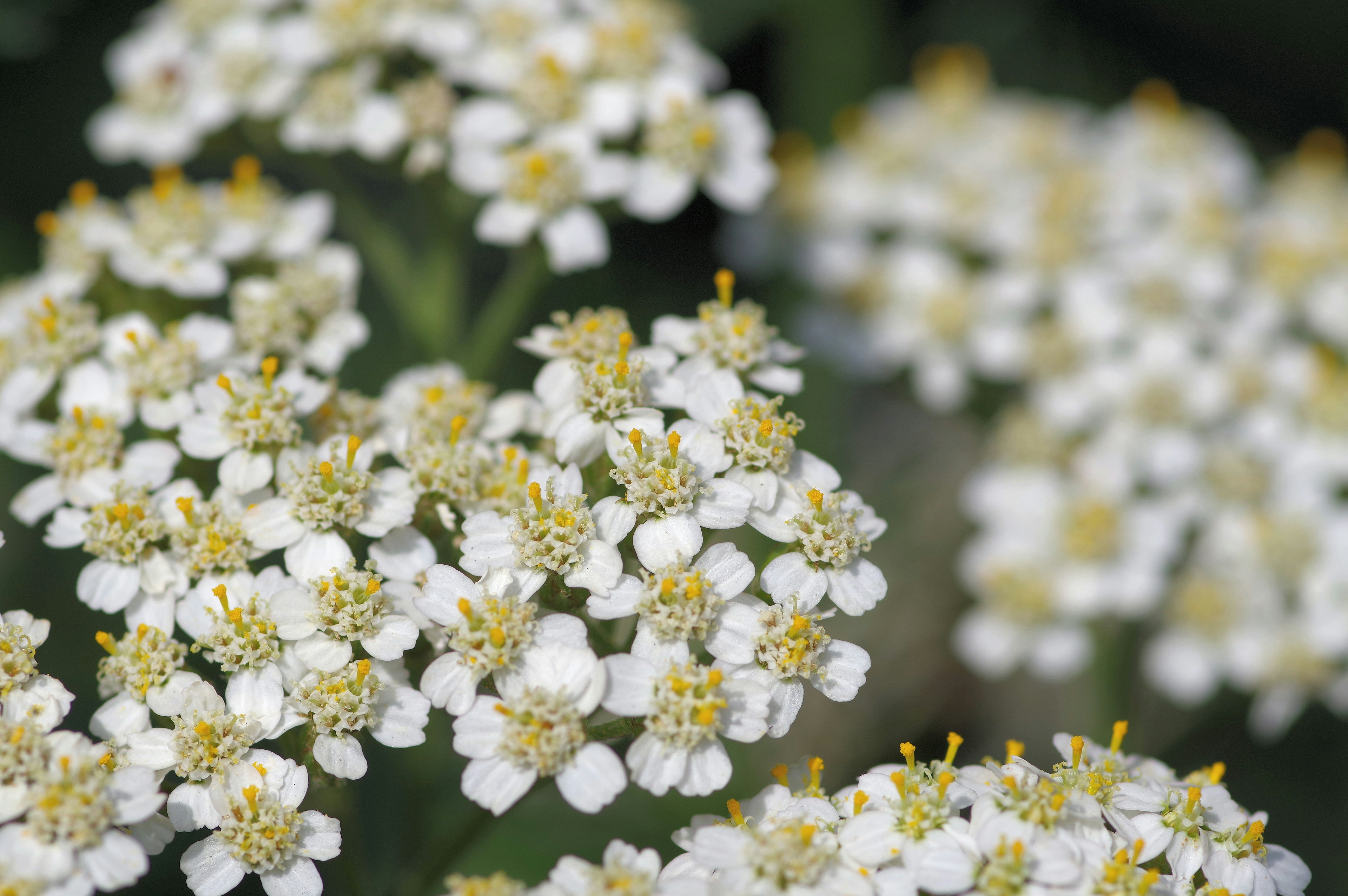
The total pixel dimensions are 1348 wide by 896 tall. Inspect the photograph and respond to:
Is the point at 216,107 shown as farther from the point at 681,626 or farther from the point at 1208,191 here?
the point at 1208,191

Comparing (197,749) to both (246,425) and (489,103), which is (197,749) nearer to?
(246,425)

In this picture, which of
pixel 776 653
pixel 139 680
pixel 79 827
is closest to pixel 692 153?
pixel 776 653

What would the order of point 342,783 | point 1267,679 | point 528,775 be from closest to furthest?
point 528,775 → point 342,783 → point 1267,679

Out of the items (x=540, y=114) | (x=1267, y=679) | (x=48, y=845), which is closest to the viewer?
(x=48, y=845)

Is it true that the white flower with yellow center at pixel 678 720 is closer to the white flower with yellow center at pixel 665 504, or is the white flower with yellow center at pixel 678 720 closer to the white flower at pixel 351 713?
the white flower with yellow center at pixel 665 504

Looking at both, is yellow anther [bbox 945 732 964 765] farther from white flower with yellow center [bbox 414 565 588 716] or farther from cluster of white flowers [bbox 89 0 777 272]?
cluster of white flowers [bbox 89 0 777 272]

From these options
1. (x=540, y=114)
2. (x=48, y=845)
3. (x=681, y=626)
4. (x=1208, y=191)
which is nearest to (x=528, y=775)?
(x=681, y=626)
